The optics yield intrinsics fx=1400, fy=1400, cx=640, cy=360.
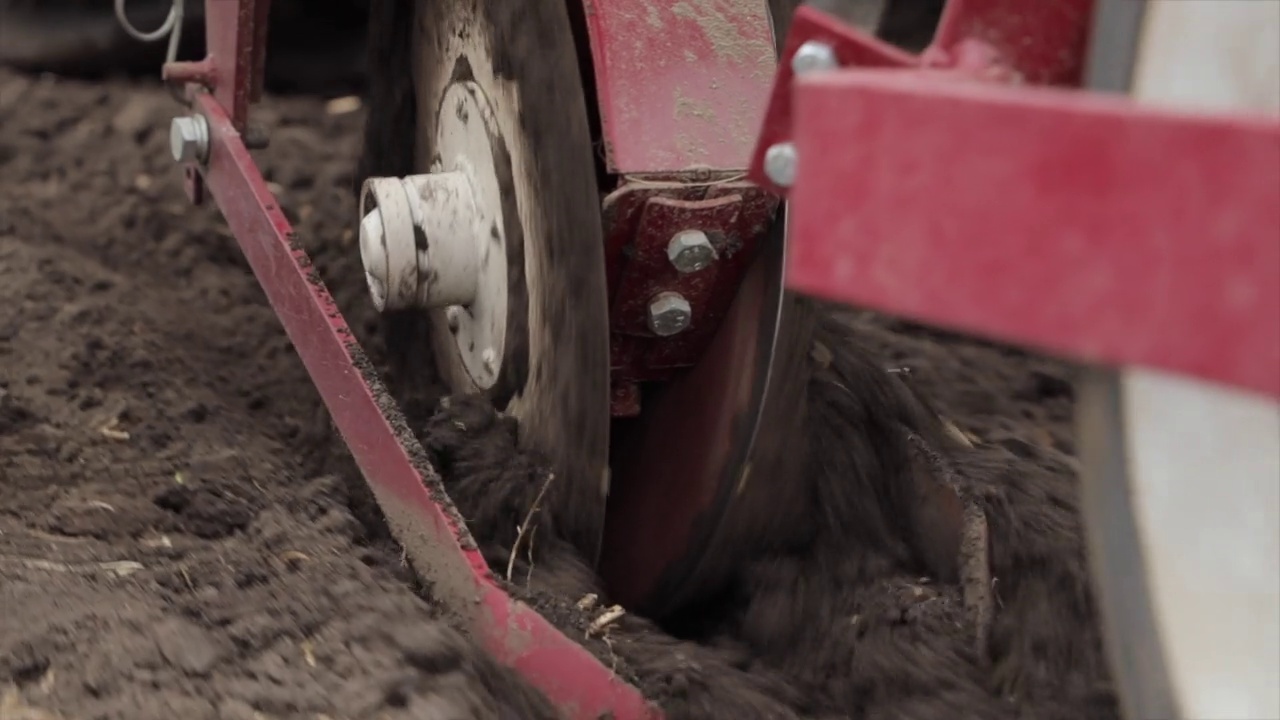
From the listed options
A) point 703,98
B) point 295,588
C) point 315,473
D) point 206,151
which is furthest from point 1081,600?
point 206,151

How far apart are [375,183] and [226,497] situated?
34 centimetres

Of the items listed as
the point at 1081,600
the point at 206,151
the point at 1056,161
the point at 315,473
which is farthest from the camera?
the point at 206,151

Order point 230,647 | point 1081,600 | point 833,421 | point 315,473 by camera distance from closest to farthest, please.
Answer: point 230,647 → point 1081,600 → point 833,421 → point 315,473

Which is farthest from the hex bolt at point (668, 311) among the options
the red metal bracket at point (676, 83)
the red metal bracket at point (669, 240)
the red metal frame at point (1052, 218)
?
the red metal frame at point (1052, 218)

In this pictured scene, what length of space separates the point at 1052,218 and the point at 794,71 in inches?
10.5

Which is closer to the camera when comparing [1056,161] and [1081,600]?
[1056,161]

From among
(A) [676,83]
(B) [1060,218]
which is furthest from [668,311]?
(B) [1060,218]

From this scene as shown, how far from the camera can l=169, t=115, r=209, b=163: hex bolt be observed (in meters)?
1.64

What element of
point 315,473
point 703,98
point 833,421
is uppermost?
point 703,98

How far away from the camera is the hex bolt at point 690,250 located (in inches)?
44.7

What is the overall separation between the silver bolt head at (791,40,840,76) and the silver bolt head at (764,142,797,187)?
1.7 inches

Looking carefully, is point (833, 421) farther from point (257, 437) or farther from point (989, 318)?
point (989, 318)

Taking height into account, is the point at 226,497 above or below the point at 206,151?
below

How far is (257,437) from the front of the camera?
156 cm
